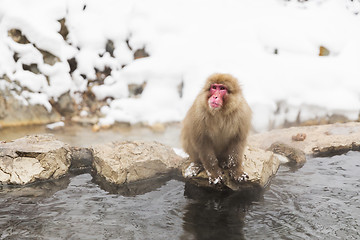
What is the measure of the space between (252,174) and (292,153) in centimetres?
116

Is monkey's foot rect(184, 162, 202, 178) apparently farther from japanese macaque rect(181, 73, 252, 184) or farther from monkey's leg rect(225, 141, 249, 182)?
monkey's leg rect(225, 141, 249, 182)

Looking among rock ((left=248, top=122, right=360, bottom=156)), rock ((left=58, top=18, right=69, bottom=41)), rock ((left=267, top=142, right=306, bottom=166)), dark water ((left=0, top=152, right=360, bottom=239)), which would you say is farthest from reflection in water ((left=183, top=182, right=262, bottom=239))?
rock ((left=58, top=18, right=69, bottom=41))

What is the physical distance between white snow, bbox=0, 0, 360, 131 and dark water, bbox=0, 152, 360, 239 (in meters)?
2.62

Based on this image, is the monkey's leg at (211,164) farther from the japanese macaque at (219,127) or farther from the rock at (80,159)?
the rock at (80,159)

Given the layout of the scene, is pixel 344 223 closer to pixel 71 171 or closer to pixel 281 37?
pixel 71 171

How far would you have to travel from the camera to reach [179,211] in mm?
2959

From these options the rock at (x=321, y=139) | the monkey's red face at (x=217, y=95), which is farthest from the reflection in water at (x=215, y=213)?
the rock at (x=321, y=139)

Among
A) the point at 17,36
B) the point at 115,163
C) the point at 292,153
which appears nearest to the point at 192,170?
the point at 115,163

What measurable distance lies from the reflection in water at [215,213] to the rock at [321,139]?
1739mm

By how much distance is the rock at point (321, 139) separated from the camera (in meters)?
4.59

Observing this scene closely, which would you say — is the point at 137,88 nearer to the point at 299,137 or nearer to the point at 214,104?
the point at 299,137

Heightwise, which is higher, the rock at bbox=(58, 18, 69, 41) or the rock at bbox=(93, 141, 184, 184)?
the rock at bbox=(58, 18, 69, 41)

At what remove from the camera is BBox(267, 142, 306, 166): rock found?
166 inches

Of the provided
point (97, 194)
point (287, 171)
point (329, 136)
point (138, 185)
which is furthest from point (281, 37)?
point (97, 194)
